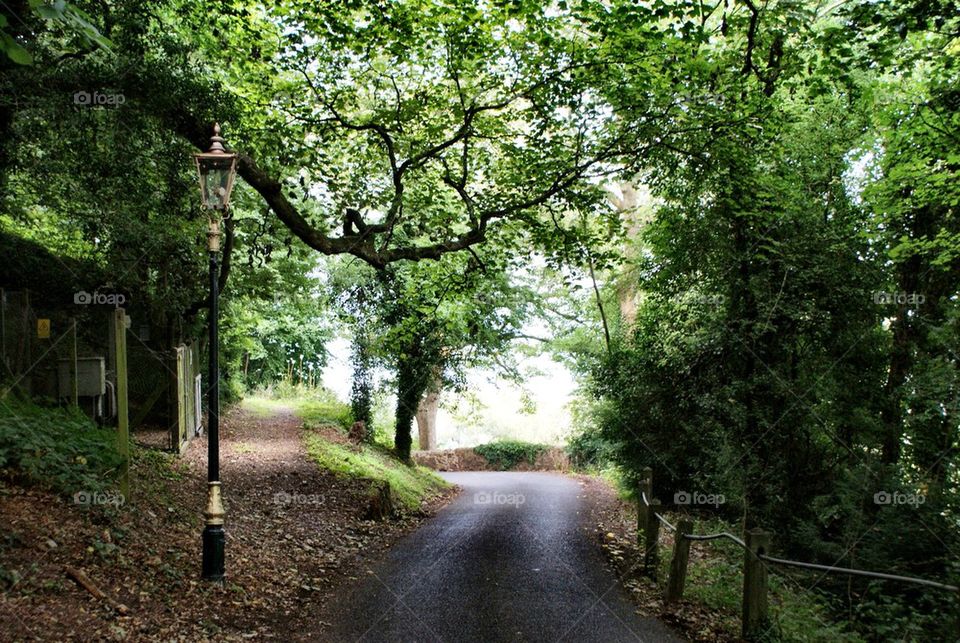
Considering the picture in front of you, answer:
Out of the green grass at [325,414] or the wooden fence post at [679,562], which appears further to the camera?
the green grass at [325,414]

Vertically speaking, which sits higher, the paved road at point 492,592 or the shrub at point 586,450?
the paved road at point 492,592

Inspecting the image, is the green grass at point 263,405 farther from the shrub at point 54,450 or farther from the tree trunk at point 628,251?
the shrub at point 54,450

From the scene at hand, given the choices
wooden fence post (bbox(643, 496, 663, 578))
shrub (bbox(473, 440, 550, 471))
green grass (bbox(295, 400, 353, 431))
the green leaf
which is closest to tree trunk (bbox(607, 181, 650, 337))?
wooden fence post (bbox(643, 496, 663, 578))

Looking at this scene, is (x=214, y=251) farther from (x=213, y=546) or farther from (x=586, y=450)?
(x=586, y=450)

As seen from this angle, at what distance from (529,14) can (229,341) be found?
14782 mm

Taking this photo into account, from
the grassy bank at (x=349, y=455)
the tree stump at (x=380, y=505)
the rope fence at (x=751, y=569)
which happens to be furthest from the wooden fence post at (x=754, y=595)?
the grassy bank at (x=349, y=455)
